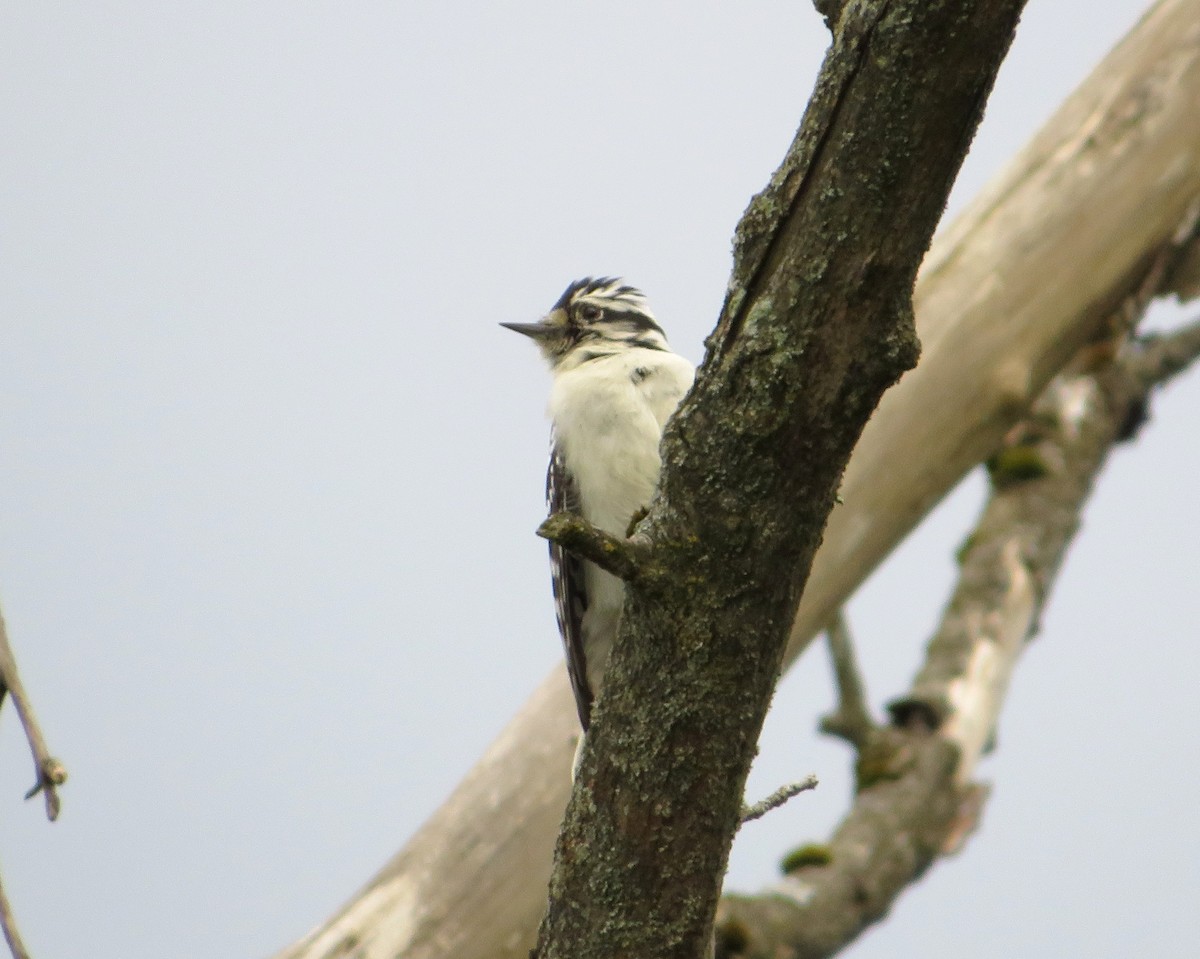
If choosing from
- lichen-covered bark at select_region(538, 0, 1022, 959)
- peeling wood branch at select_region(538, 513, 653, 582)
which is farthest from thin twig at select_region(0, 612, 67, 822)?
lichen-covered bark at select_region(538, 0, 1022, 959)

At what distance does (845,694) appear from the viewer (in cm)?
685

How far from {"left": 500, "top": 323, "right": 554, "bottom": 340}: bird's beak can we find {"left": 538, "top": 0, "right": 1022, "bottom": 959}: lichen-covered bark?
3.13m

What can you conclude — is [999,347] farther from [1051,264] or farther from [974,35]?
[974,35]

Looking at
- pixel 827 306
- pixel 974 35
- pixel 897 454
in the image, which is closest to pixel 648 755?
pixel 827 306

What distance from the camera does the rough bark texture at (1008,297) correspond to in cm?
583

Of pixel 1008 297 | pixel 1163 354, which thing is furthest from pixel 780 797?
pixel 1163 354

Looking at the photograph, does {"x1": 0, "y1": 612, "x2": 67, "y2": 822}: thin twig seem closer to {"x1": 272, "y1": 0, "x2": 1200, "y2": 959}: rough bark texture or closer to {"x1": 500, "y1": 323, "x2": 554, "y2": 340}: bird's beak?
{"x1": 272, "y1": 0, "x2": 1200, "y2": 959}: rough bark texture

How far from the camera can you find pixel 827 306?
246 centimetres

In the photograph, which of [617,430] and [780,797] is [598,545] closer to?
[780,797]

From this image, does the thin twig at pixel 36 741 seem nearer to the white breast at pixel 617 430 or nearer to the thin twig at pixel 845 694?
the white breast at pixel 617 430

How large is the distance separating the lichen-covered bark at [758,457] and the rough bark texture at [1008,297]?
256 cm

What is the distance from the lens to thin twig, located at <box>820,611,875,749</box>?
6.80m

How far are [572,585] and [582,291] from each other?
1410 mm

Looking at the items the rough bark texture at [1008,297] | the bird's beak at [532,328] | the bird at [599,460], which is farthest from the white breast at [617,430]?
the rough bark texture at [1008,297]
